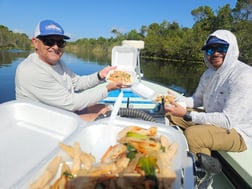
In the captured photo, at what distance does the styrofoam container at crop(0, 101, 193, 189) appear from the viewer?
0.93m

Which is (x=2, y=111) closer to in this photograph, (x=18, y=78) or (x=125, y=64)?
(x=18, y=78)

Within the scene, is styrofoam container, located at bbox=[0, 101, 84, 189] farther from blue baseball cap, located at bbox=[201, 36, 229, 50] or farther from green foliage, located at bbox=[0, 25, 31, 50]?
green foliage, located at bbox=[0, 25, 31, 50]

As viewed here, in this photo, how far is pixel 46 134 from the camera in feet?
3.67

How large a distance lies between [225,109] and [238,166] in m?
0.45

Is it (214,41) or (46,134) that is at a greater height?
(214,41)

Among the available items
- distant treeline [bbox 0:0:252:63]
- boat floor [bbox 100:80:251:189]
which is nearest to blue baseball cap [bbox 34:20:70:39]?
boat floor [bbox 100:80:251:189]

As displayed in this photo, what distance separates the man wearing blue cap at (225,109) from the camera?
67.7 inches

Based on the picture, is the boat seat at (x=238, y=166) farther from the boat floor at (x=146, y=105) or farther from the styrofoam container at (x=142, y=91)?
the styrofoam container at (x=142, y=91)

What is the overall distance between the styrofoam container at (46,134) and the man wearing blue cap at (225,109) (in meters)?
0.80

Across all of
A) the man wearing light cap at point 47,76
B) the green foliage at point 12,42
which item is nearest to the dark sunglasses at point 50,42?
the man wearing light cap at point 47,76

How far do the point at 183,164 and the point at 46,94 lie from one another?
→ 1162mm

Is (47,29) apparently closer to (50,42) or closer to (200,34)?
(50,42)

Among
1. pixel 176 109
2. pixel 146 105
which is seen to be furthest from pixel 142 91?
pixel 146 105

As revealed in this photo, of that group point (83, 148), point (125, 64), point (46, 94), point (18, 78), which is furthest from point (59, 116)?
point (125, 64)
